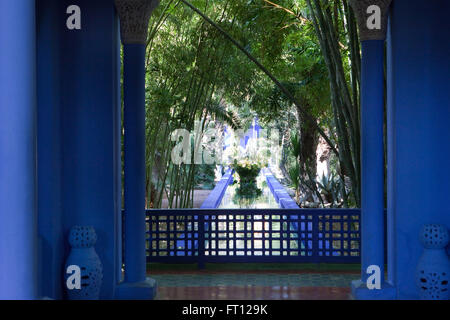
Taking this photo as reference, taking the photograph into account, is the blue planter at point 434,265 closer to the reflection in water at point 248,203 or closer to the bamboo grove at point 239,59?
the bamboo grove at point 239,59

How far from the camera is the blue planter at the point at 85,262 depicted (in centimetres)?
427

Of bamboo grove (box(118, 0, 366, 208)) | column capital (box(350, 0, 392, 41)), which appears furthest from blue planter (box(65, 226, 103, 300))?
bamboo grove (box(118, 0, 366, 208))

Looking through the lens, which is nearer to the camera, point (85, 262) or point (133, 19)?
point (85, 262)

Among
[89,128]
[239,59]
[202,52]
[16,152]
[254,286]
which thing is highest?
[239,59]

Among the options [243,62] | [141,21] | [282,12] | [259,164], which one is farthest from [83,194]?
[259,164]

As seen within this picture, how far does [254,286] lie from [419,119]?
2.20m

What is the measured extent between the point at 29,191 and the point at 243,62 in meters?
7.94

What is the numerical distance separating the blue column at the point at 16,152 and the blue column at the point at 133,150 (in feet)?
7.59

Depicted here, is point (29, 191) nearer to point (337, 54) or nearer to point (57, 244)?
point (57, 244)

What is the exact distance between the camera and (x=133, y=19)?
484 cm

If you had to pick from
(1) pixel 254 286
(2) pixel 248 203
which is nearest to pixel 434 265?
(1) pixel 254 286

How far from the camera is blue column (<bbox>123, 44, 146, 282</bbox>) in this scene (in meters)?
4.88

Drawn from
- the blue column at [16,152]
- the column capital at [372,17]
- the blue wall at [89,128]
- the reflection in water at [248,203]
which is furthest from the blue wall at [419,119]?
the reflection in water at [248,203]

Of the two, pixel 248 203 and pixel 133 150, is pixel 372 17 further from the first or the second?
pixel 248 203
